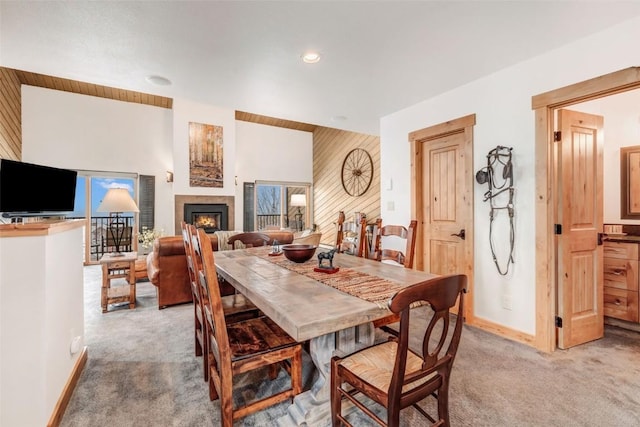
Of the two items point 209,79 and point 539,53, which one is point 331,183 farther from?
point 539,53

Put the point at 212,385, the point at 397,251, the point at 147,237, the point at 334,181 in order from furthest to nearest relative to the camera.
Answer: the point at 334,181
the point at 147,237
the point at 397,251
the point at 212,385

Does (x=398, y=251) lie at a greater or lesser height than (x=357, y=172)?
lesser

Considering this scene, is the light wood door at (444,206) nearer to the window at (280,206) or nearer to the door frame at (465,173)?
the door frame at (465,173)

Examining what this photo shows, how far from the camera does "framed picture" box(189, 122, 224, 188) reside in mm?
6709

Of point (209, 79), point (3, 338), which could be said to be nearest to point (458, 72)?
point (209, 79)

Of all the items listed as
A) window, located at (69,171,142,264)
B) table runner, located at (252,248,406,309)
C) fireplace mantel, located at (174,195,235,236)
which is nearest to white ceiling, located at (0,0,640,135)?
table runner, located at (252,248,406,309)

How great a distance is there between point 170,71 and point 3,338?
2307 millimetres

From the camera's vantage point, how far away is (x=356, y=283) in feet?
5.20

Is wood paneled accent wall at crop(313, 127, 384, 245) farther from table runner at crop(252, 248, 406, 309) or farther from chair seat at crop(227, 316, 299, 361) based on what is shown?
chair seat at crop(227, 316, 299, 361)

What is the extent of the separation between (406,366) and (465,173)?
2304 millimetres

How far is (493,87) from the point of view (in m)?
2.73

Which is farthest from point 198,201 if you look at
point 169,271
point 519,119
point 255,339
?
point 519,119

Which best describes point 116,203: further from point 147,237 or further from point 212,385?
point 212,385

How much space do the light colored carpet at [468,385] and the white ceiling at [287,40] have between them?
2.38 metres
